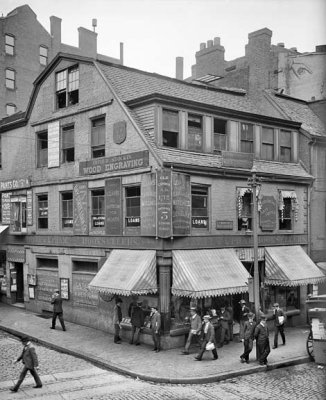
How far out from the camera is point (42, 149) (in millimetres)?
26531

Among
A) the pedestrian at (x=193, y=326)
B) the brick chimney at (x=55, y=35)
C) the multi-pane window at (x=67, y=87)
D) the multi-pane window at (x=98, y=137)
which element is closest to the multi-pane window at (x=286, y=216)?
the pedestrian at (x=193, y=326)

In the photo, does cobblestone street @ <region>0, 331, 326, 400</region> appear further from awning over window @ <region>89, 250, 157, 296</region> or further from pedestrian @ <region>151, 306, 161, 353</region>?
awning over window @ <region>89, 250, 157, 296</region>

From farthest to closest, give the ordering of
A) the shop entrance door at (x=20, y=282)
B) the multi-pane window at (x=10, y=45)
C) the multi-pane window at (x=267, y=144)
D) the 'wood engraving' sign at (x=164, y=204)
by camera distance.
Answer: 1. the multi-pane window at (x=10, y=45)
2. the shop entrance door at (x=20, y=282)
3. the multi-pane window at (x=267, y=144)
4. the 'wood engraving' sign at (x=164, y=204)

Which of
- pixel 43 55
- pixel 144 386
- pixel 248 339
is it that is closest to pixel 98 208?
pixel 248 339

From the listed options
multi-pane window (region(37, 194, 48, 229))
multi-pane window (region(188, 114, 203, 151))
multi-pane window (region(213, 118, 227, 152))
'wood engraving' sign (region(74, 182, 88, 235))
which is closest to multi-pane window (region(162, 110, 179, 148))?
multi-pane window (region(188, 114, 203, 151))

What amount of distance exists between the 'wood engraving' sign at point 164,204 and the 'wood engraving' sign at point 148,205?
420 millimetres

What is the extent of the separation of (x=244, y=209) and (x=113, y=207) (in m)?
6.06

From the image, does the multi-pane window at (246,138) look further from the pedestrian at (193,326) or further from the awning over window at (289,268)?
the pedestrian at (193,326)

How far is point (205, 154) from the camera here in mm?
21109

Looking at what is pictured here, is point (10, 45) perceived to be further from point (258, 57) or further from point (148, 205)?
point (148, 205)

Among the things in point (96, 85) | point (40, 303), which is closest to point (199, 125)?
point (96, 85)

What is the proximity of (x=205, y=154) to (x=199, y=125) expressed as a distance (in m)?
1.36

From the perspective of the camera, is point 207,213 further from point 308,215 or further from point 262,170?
point 308,215

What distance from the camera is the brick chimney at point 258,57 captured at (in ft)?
93.6
